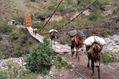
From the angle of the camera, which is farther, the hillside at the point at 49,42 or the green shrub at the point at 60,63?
the green shrub at the point at 60,63

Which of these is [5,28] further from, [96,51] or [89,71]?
[96,51]

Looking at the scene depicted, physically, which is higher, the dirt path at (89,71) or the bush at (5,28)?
the bush at (5,28)

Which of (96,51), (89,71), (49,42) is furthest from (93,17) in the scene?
(96,51)

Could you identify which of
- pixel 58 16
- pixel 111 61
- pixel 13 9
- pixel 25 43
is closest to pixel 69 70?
pixel 111 61

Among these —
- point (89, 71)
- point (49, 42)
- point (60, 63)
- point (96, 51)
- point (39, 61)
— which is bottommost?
point (89, 71)

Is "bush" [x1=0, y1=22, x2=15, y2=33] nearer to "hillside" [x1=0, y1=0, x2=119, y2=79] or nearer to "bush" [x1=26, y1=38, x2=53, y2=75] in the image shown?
"hillside" [x1=0, y1=0, x2=119, y2=79]

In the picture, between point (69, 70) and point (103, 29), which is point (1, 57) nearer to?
point (69, 70)

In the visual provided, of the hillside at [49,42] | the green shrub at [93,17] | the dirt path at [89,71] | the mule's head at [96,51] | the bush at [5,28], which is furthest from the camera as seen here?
the green shrub at [93,17]

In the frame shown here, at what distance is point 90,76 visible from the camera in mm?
6418

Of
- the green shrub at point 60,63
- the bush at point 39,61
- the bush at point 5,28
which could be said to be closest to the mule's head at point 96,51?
the green shrub at point 60,63

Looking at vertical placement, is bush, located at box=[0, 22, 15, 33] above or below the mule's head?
above

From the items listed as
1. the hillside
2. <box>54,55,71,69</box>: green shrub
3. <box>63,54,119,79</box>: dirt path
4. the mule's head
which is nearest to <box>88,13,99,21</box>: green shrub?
the hillside

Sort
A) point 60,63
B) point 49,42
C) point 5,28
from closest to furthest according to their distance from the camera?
point 60,63
point 49,42
point 5,28

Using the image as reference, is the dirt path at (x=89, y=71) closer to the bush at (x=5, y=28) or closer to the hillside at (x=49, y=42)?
the hillside at (x=49, y=42)
